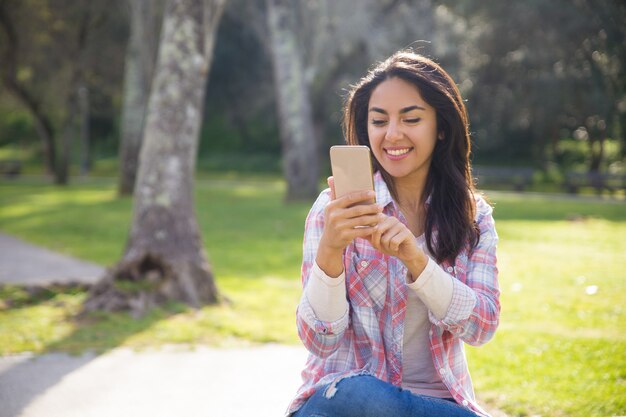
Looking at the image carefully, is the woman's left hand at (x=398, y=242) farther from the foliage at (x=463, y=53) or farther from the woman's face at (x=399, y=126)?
the foliage at (x=463, y=53)

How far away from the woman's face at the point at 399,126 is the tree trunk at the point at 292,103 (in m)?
15.5

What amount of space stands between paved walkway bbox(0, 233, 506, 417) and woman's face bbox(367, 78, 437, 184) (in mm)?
2046

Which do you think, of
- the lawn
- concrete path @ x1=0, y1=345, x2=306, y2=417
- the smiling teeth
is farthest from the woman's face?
the lawn

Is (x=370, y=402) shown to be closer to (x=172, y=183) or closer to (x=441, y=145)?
(x=441, y=145)

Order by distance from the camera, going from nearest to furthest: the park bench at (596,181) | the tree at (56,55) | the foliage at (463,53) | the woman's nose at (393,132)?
the woman's nose at (393,132)
the foliage at (463,53)
the park bench at (596,181)
the tree at (56,55)

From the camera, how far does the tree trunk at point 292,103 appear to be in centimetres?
1772

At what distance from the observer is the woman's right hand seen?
2.29 m

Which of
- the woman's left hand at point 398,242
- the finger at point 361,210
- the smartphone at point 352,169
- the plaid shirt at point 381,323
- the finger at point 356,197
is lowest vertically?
the plaid shirt at point 381,323

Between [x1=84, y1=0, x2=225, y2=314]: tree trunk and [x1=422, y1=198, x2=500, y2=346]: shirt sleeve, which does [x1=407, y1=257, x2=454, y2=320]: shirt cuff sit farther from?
[x1=84, y1=0, x2=225, y2=314]: tree trunk

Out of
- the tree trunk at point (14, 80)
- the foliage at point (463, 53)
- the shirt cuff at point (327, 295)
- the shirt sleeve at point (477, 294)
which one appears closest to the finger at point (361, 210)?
the shirt cuff at point (327, 295)

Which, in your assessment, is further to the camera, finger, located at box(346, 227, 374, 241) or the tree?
the tree

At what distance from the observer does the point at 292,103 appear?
59.8ft

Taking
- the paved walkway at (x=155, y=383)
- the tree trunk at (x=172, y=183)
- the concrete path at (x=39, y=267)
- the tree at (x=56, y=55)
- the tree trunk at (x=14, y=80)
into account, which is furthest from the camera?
the tree at (x=56, y=55)

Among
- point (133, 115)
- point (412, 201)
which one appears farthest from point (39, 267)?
point (133, 115)
